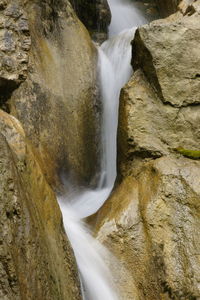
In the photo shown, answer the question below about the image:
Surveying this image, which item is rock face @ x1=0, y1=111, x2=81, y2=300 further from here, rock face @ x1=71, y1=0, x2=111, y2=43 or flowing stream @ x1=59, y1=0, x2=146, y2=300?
rock face @ x1=71, y1=0, x2=111, y2=43

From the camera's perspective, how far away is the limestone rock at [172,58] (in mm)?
7504

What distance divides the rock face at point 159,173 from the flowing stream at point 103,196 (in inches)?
10.8

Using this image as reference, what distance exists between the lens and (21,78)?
563 cm

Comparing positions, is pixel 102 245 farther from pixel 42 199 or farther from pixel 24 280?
pixel 24 280

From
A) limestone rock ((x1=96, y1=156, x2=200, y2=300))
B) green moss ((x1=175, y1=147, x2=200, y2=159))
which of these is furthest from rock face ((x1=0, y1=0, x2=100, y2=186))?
green moss ((x1=175, y1=147, x2=200, y2=159))

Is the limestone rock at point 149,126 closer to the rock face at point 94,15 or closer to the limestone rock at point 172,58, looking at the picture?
the limestone rock at point 172,58

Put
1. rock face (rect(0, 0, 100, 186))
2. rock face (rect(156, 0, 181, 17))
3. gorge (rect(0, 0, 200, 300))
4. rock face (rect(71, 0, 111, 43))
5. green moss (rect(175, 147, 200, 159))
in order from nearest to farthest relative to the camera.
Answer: gorge (rect(0, 0, 200, 300)) → green moss (rect(175, 147, 200, 159)) → rock face (rect(0, 0, 100, 186)) → rock face (rect(71, 0, 111, 43)) → rock face (rect(156, 0, 181, 17))

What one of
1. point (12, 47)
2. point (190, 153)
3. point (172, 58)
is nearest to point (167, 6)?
point (172, 58)

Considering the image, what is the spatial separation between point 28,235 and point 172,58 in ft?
16.4

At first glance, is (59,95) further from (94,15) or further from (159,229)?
(94,15)

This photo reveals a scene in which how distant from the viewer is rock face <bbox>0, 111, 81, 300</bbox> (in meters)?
3.30

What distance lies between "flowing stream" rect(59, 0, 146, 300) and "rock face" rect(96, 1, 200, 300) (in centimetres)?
27

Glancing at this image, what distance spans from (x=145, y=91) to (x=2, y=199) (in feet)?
15.0

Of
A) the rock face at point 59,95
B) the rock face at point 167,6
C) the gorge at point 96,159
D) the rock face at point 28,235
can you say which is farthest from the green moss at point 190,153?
the rock face at point 167,6
